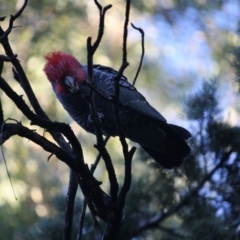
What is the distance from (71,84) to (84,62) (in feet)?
9.11

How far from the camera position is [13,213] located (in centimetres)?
448

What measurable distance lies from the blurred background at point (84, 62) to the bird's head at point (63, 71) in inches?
19.7

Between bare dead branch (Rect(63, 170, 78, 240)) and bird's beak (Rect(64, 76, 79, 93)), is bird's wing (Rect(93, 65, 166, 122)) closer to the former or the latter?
bird's beak (Rect(64, 76, 79, 93))

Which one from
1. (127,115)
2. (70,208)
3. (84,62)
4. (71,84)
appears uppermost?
(84,62)

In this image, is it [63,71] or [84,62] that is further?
[84,62]

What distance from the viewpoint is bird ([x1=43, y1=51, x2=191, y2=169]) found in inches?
94.3

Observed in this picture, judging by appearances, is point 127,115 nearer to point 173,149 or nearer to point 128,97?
point 128,97

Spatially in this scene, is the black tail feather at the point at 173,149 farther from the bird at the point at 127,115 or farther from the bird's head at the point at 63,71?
the bird's head at the point at 63,71

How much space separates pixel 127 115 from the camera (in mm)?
2572

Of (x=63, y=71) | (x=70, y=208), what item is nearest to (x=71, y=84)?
(x=63, y=71)

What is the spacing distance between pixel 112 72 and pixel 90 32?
115 inches

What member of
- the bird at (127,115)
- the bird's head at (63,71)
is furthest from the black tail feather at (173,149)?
the bird's head at (63,71)

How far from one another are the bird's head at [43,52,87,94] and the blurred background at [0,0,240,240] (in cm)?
50

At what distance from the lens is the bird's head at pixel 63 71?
2336mm
